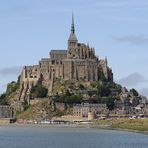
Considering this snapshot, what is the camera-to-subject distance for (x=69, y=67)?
15062cm

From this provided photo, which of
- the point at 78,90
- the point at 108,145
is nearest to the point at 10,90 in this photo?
the point at 78,90

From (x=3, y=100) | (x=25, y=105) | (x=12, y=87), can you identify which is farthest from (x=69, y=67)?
(x=12, y=87)

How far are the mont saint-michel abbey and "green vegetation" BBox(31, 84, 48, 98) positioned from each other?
0.86 m

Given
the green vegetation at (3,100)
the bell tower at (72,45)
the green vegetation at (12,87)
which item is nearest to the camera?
the bell tower at (72,45)

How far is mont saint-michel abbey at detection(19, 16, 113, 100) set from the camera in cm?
15112

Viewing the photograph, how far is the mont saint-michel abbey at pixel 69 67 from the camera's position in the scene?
496 ft

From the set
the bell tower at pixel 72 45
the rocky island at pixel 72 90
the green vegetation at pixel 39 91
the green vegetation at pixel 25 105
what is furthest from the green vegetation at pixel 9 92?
the bell tower at pixel 72 45

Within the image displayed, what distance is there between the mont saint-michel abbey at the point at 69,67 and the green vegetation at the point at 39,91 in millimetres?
859

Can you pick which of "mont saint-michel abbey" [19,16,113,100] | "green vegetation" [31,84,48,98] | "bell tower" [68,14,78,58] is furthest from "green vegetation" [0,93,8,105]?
"bell tower" [68,14,78,58]

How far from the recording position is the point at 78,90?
492ft

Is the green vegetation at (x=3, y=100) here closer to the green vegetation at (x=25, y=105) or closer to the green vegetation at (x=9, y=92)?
the green vegetation at (x=9, y=92)

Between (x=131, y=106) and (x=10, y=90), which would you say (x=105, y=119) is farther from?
(x=10, y=90)

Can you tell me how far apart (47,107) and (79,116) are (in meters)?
6.71

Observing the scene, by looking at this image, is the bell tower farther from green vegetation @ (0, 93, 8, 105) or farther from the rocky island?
green vegetation @ (0, 93, 8, 105)
